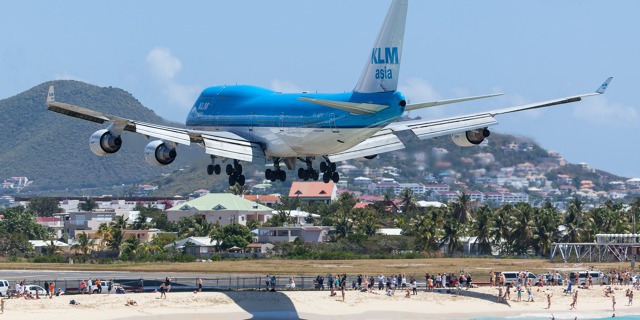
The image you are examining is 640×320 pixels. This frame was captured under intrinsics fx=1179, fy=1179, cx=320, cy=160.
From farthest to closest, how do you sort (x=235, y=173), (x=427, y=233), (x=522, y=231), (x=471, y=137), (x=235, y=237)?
(x=235, y=237)
(x=522, y=231)
(x=427, y=233)
(x=235, y=173)
(x=471, y=137)

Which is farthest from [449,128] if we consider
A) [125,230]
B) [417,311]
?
[125,230]

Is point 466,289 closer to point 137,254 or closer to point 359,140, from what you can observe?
point 359,140

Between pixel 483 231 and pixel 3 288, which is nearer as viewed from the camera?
pixel 3 288

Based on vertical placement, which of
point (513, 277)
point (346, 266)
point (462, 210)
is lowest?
point (513, 277)

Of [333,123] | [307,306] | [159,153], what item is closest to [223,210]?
[307,306]

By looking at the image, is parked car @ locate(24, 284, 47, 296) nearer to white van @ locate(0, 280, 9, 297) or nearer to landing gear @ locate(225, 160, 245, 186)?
white van @ locate(0, 280, 9, 297)

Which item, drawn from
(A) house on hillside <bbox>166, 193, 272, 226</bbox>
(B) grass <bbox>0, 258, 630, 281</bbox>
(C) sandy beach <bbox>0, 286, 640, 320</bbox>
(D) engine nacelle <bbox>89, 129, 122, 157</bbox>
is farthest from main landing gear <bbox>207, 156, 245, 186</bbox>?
(A) house on hillside <bbox>166, 193, 272, 226</bbox>

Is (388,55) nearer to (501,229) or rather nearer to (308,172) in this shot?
(308,172)

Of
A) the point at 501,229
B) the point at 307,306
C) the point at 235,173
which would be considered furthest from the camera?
the point at 501,229
